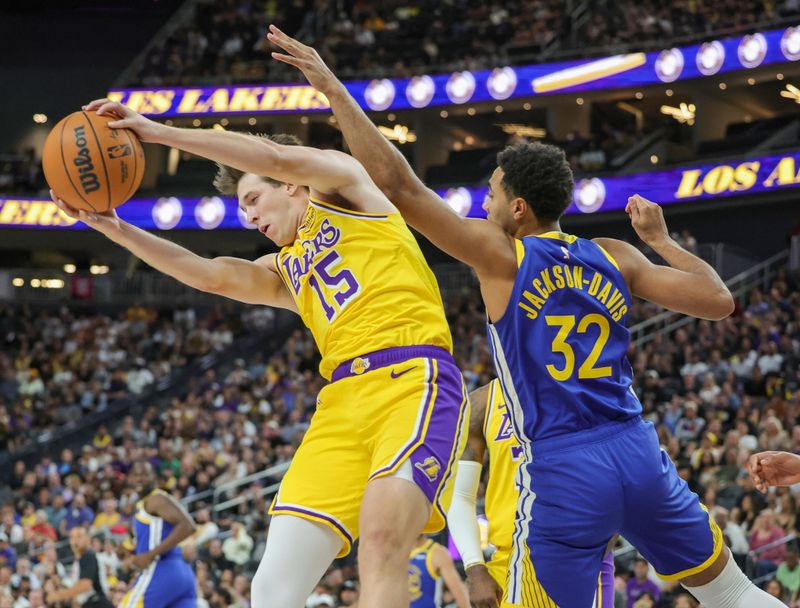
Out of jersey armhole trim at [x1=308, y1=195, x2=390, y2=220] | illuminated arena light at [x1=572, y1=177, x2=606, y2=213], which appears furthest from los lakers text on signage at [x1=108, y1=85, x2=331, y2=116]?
jersey armhole trim at [x1=308, y1=195, x2=390, y2=220]

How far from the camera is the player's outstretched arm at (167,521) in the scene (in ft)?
29.6

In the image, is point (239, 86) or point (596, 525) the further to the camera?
point (239, 86)

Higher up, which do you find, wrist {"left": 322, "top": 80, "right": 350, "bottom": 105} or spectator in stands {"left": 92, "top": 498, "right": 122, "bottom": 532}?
wrist {"left": 322, "top": 80, "right": 350, "bottom": 105}

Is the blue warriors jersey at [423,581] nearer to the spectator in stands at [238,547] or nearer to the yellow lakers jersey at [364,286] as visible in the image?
the yellow lakers jersey at [364,286]

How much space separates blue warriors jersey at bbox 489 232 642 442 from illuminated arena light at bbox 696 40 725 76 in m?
21.7

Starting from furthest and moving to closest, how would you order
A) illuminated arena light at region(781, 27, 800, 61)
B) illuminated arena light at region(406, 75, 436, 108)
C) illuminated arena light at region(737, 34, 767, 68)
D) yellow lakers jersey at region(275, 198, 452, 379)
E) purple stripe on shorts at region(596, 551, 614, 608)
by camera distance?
illuminated arena light at region(406, 75, 436, 108), illuminated arena light at region(737, 34, 767, 68), illuminated arena light at region(781, 27, 800, 61), purple stripe on shorts at region(596, 551, 614, 608), yellow lakers jersey at region(275, 198, 452, 379)

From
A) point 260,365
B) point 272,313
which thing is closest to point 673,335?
point 260,365

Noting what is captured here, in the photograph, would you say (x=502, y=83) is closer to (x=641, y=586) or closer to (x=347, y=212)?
(x=641, y=586)

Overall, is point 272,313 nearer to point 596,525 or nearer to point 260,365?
point 260,365

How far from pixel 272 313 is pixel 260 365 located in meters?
3.96

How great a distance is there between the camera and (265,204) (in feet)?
17.3

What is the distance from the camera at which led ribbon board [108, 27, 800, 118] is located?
80.5 feet

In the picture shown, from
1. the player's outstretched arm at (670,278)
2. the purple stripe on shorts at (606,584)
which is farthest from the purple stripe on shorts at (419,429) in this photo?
the purple stripe on shorts at (606,584)

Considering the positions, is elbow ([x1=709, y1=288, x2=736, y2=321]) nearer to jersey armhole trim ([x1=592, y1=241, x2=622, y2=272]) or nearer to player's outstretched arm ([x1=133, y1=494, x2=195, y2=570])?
jersey armhole trim ([x1=592, y1=241, x2=622, y2=272])
